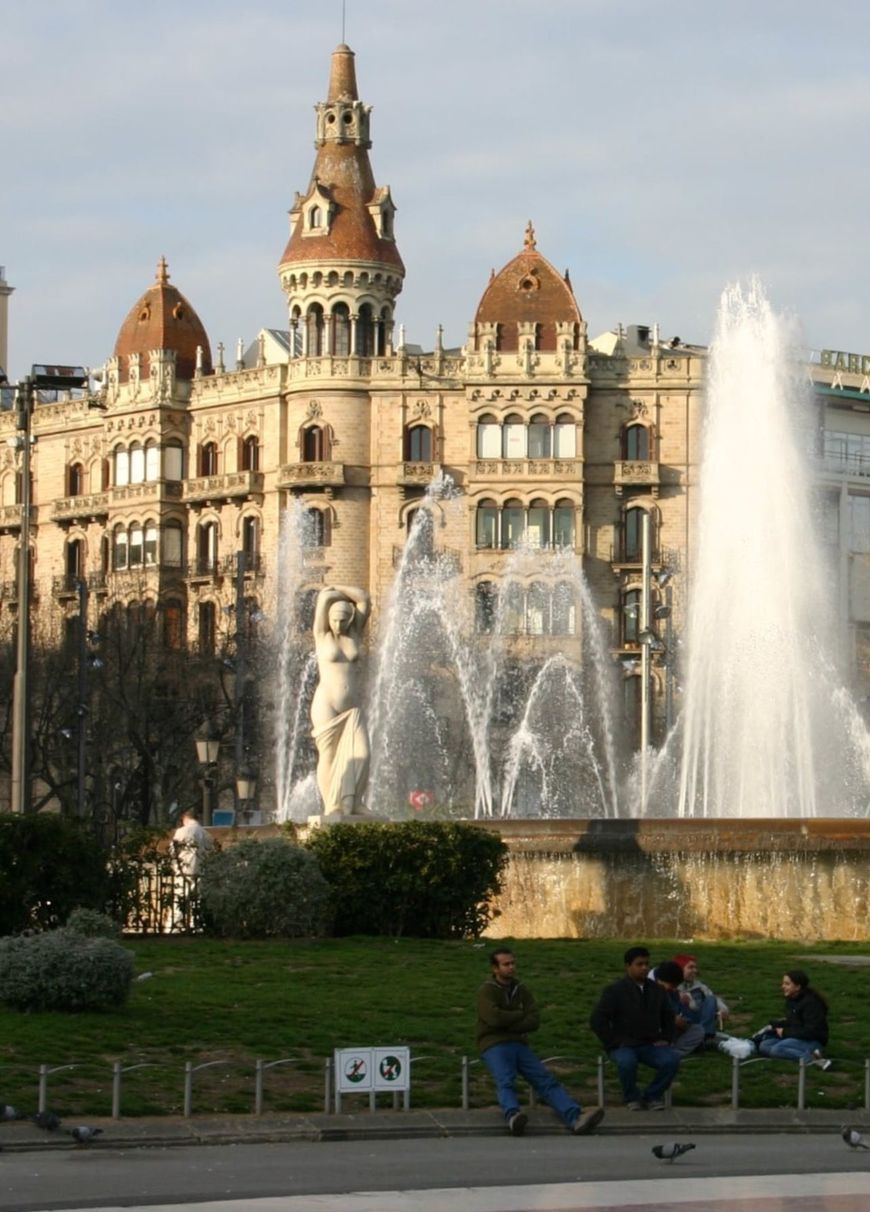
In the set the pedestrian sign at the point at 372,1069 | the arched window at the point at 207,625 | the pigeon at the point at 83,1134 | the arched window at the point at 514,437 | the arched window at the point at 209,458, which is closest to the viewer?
the pigeon at the point at 83,1134

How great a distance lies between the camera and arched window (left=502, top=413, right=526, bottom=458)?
104562 mm

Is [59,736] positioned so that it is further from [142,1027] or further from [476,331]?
[142,1027]

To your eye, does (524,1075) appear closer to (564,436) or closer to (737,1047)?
(737,1047)

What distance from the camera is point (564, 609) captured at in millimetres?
100812

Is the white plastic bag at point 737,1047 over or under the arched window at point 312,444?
under

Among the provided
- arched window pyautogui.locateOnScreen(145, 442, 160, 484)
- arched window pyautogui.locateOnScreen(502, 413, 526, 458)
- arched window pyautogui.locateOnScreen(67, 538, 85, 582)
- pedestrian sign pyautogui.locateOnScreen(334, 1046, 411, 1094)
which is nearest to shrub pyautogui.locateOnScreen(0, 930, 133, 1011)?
pedestrian sign pyautogui.locateOnScreen(334, 1046, 411, 1094)

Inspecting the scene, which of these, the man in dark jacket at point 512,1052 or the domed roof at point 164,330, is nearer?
the man in dark jacket at point 512,1052

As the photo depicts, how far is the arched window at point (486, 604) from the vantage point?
10075 centimetres

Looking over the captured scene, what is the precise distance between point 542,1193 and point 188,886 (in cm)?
1445

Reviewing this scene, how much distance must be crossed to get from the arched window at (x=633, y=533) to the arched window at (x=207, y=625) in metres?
14.7

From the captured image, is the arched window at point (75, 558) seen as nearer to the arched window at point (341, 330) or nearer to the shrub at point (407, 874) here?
the arched window at point (341, 330)

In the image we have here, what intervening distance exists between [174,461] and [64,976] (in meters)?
88.4

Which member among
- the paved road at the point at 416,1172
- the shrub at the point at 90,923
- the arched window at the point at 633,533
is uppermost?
the arched window at the point at 633,533

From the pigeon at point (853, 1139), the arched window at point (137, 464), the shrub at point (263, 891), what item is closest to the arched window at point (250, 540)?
the arched window at point (137, 464)
